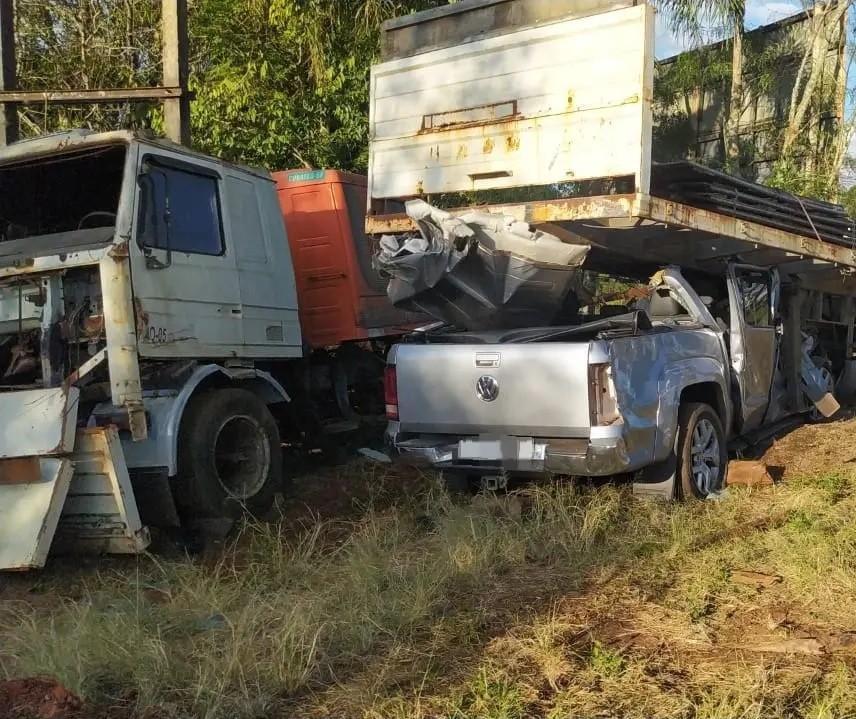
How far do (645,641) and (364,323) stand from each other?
4.60 metres

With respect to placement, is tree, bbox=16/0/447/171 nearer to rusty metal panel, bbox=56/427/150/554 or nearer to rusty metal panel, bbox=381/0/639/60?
rusty metal panel, bbox=381/0/639/60

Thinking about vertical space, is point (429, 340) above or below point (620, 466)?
above

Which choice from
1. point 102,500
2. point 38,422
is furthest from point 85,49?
point 102,500

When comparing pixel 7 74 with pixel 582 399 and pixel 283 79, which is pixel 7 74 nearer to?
pixel 283 79

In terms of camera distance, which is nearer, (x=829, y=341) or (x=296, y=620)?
(x=296, y=620)

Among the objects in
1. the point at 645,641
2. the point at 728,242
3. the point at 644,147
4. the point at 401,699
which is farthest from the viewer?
the point at 728,242

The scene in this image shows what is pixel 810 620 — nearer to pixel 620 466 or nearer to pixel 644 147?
pixel 620 466

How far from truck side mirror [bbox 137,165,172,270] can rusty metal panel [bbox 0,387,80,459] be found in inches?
44.5

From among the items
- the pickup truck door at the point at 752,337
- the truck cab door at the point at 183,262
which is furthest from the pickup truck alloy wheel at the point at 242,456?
the pickup truck door at the point at 752,337

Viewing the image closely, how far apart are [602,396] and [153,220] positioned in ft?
10.2

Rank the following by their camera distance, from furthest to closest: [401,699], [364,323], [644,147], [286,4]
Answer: [286,4] → [364,323] → [644,147] → [401,699]

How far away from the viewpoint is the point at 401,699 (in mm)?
3297

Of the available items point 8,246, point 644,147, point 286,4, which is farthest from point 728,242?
point 286,4

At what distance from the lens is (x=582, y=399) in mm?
5285
